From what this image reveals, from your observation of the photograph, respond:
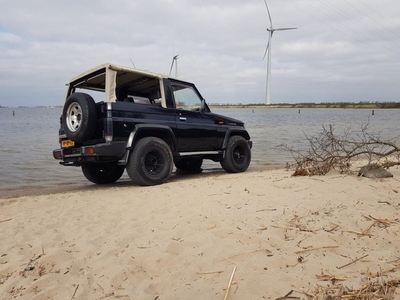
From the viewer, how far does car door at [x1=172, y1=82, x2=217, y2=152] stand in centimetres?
655

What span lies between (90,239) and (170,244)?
895 millimetres

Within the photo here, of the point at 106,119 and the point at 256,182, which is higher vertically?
the point at 106,119

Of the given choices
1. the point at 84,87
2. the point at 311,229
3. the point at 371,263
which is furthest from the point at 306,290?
the point at 84,87

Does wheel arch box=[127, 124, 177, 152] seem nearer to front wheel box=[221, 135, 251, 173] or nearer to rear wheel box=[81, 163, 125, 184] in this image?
rear wheel box=[81, 163, 125, 184]

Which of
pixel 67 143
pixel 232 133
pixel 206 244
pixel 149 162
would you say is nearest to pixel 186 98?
pixel 232 133

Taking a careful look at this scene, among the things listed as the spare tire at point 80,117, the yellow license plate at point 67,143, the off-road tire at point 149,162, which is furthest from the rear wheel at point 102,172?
the spare tire at point 80,117

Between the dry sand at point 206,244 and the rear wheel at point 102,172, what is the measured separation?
7.43 feet

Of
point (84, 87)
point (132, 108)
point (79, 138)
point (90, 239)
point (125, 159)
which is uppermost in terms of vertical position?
point (84, 87)

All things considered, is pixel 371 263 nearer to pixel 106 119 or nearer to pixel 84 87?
pixel 106 119

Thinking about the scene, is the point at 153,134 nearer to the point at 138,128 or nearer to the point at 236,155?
the point at 138,128

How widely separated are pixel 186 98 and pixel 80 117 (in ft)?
7.47

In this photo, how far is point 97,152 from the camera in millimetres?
5250

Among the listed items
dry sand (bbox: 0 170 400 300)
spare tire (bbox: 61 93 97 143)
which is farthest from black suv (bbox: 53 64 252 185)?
dry sand (bbox: 0 170 400 300)

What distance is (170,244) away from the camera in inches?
120
